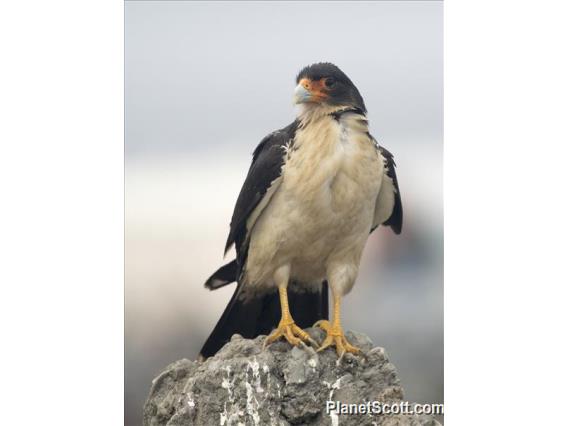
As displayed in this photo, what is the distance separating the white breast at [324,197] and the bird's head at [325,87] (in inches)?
4.3

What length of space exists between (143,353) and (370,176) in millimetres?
1828

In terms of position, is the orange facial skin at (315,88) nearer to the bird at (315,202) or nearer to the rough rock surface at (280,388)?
the bird at (315,202)

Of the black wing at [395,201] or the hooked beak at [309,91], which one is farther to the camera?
the black wing at [395,201]

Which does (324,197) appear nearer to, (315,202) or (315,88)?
(315,202)

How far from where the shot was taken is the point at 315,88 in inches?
249

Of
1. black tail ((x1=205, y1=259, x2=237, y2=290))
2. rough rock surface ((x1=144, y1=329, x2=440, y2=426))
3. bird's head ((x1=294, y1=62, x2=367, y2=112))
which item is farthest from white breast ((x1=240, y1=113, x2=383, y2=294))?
rough rock surface ((x1=144, y1=329, x2=440, y2=426))

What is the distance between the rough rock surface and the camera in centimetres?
607

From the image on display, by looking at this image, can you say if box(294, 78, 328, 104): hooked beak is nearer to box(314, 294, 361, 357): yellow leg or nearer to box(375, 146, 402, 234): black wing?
box(375, 146, 402, 234): black wing

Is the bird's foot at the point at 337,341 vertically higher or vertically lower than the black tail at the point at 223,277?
lower

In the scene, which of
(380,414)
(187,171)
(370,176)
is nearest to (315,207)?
(370,176)

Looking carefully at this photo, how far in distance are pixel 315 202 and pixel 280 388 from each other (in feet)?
3.76

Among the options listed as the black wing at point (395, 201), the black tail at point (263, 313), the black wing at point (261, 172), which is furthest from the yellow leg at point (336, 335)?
the black wing at point (261, 172)

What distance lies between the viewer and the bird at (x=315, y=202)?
20.8 ft

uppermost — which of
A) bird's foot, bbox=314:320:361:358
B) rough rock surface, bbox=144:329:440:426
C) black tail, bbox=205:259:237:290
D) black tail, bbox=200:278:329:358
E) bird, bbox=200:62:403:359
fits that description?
bird, bbox=200:62:403:359
